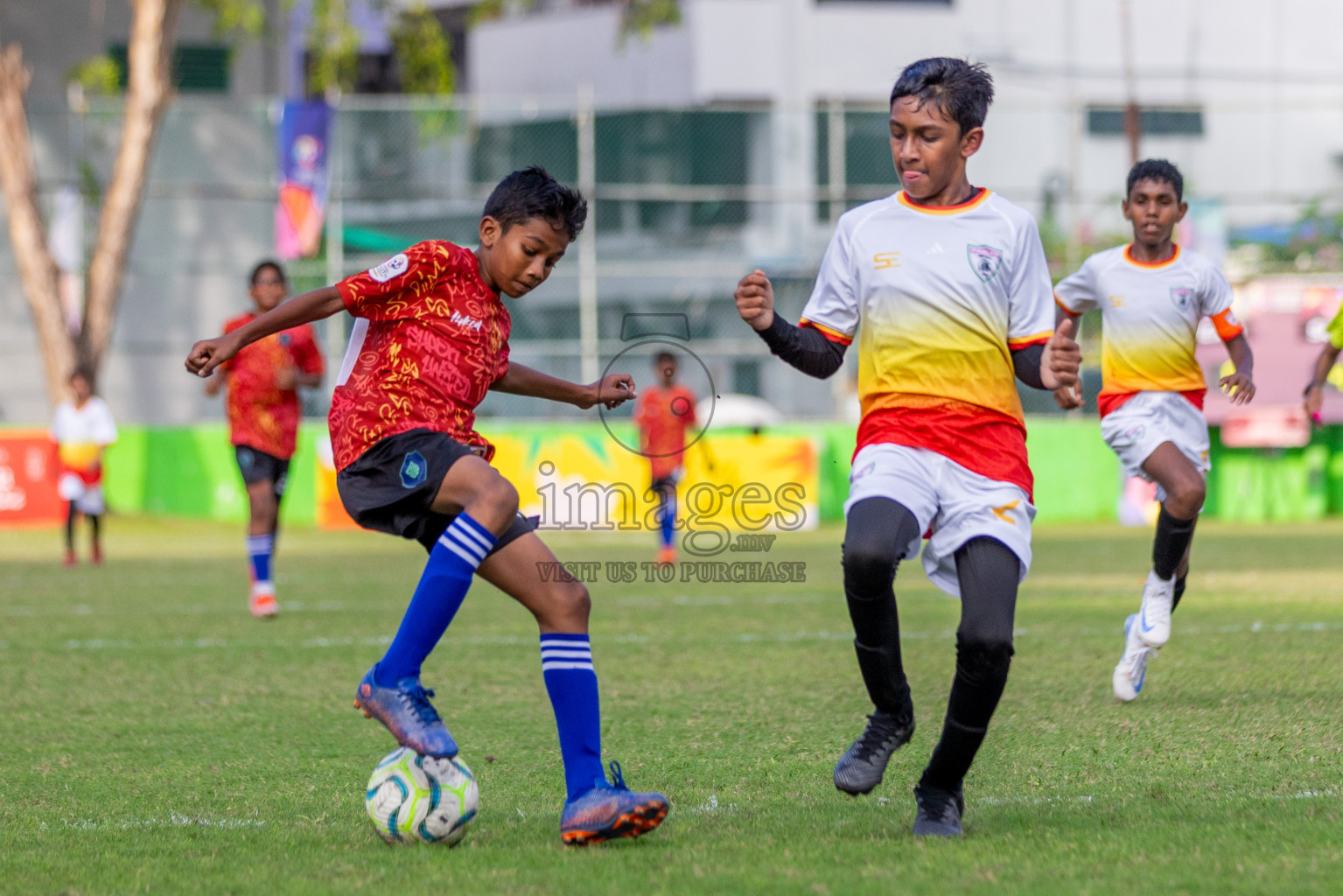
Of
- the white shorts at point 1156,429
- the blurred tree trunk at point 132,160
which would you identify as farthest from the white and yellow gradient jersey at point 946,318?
the blurred tree trunk at point 132,160

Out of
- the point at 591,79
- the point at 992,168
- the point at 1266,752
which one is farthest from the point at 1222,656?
the point at 591,79

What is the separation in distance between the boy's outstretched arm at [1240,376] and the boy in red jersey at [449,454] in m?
3.09

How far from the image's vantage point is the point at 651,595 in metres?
11.7

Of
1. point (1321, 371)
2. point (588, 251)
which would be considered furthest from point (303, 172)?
point (1321, 371)

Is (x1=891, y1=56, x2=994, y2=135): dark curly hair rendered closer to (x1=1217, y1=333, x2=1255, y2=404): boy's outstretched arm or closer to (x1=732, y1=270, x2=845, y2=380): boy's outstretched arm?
(x1=732, y1=270, x2=845, y2=380): boy's outstretched arm

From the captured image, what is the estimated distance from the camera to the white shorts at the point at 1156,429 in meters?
6.68

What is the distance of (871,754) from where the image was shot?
428cm

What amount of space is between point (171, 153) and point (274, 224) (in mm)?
1819

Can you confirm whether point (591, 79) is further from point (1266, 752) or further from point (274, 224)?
point (1266, 752)

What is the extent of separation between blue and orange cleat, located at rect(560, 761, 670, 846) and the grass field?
0.16ft

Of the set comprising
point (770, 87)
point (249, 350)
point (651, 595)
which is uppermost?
point (770, 87)

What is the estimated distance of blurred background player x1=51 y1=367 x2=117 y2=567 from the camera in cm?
1473

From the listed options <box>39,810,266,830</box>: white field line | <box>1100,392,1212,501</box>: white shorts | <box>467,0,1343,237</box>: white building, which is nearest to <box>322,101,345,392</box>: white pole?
<box>467,0,1343,237</box>: white building

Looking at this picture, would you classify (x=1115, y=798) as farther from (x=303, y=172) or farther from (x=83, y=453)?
(x=303, y=172)
